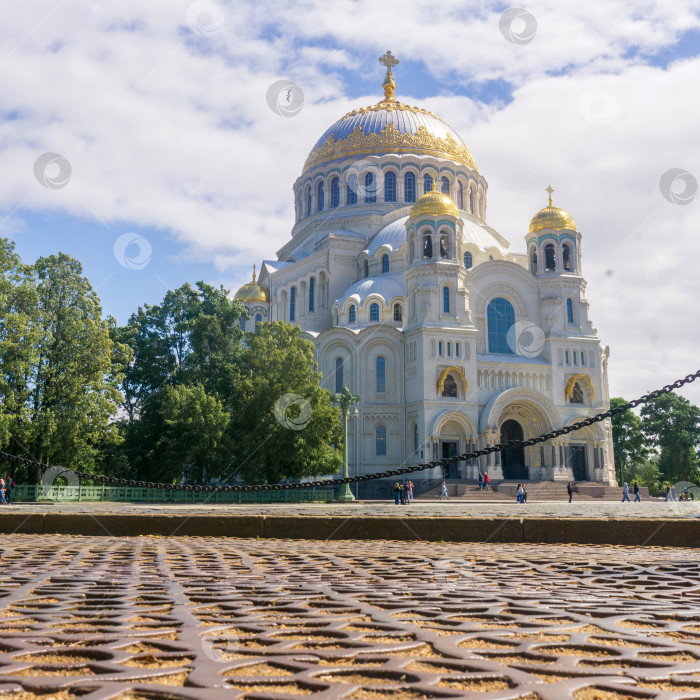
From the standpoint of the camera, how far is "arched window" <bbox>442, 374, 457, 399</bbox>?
35.2m

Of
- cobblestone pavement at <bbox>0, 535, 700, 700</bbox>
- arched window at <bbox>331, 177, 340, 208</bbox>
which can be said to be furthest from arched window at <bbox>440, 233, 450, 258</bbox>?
cobblestone pavement at <bbox>0, 535, 700, 700</bbox>

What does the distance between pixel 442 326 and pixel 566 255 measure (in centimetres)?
906

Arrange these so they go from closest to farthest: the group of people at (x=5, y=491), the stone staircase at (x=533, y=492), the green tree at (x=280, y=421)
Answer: the group of people at (x=5, y=491) → the green tree at (x=280, y=421) → the stone staircase at (x=533, y=492)

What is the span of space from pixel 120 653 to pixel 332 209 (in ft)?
143

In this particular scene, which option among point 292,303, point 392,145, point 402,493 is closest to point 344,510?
point 402,493

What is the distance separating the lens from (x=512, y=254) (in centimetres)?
4288

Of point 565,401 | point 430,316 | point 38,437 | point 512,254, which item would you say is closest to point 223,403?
point 38,437

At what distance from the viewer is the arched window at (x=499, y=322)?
38.4 metres

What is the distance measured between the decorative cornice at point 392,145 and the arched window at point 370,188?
1397mm

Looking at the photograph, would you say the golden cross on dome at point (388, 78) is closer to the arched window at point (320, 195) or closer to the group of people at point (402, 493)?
the arched window at point (320, 195)

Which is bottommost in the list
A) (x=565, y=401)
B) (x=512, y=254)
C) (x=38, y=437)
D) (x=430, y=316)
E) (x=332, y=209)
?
(x=38, y=437)

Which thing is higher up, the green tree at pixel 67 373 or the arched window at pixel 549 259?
the arched window at pixel 549 259

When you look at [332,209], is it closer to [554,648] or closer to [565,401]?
[565,401]

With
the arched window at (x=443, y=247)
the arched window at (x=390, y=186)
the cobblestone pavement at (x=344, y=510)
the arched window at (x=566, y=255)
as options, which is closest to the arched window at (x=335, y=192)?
the arched window at (x=390, y=186)
